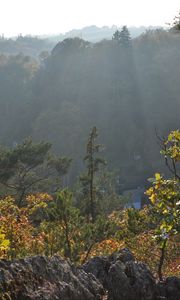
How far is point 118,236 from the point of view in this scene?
1177 centimetres

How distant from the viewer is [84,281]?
677cm

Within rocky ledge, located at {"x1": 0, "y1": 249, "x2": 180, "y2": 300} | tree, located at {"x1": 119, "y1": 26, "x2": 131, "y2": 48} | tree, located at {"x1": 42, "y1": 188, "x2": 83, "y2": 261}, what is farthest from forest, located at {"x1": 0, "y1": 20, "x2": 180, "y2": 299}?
rocky ledge, located at {"x1": 0, "y1": 249, "x2": 180, "y2": 300}

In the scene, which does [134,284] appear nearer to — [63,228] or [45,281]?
[45,281]

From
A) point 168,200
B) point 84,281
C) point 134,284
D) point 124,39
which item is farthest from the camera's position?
point 124,39

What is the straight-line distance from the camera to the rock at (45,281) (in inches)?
216

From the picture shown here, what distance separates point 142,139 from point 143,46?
27.3 metres

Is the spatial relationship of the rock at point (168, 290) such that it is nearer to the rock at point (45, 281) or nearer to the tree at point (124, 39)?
the rock at point (45, 281)

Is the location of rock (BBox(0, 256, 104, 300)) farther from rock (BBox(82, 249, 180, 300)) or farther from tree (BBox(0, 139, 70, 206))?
tree (BBox(0, 139, 70, 206))

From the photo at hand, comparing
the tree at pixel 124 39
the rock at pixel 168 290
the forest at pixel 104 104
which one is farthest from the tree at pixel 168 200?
the tree at pixel 124 39

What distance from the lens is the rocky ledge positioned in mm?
5633

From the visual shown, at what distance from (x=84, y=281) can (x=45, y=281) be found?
0.83m

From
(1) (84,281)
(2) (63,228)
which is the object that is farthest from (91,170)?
(1) (84,281)

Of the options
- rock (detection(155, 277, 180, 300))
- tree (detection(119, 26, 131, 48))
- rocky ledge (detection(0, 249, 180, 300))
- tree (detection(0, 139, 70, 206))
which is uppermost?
tree (detection(119, 26, 131, 48))

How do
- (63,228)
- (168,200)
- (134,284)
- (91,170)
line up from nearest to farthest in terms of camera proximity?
(168,200) < (134,284) < (63,228) < (91,170)
